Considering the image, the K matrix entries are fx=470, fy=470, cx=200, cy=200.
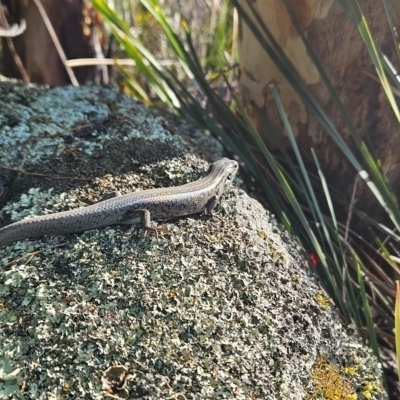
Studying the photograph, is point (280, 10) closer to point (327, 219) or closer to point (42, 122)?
point (327, 219)

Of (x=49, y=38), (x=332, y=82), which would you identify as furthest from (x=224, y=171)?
(x=49, y=38)

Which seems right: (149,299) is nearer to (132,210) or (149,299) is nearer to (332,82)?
(132,210)

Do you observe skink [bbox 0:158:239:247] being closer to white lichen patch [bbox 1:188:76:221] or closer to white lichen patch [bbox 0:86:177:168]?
white lichen patch [bbox 1:188:76:221]

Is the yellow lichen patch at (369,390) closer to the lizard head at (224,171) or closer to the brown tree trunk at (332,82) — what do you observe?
the lizard head at (224,171)

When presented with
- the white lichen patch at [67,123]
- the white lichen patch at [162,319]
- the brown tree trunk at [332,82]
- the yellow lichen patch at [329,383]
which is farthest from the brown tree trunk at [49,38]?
the yellow lichen patch at [329,383]

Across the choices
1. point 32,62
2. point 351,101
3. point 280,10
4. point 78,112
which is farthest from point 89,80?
point 351,101

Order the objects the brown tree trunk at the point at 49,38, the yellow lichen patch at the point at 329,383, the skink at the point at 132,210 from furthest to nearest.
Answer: the brown tree trunk at the point at 49,38
the skink at the point at 132,210
the yellow lichen patch at the point at 329,383
